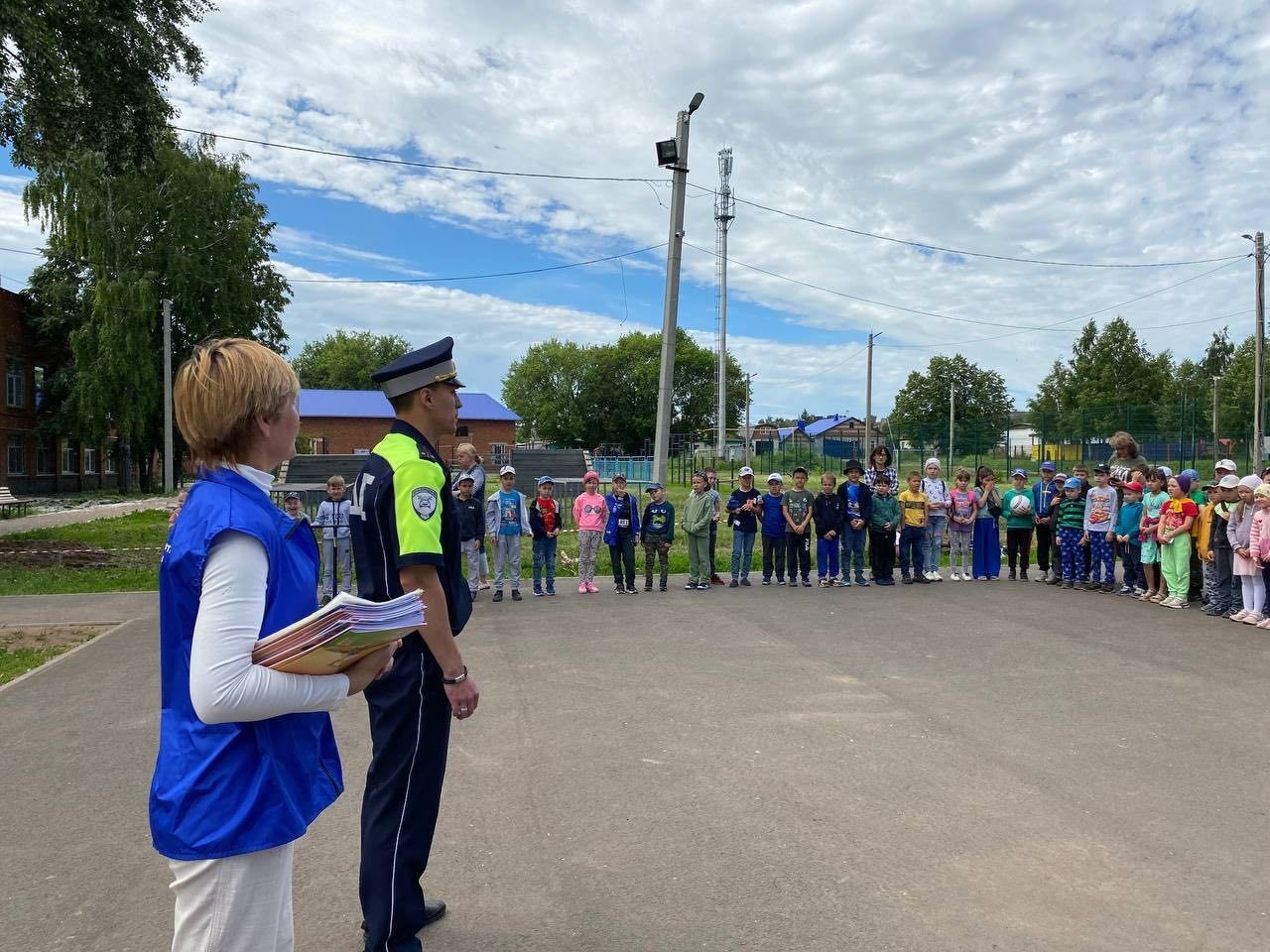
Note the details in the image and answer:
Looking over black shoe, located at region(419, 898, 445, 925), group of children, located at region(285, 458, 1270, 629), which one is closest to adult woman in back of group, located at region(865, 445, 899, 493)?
group of children, located at region(285, 458, 1270, 629)

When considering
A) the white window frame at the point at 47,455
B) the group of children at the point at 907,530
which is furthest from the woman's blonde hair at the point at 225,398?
the white window frame at the point at 47,455

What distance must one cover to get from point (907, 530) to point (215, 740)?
1281 cm

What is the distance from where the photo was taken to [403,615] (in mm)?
1994

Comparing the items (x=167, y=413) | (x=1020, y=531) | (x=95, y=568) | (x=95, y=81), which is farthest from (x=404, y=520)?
(x=167, y=413)

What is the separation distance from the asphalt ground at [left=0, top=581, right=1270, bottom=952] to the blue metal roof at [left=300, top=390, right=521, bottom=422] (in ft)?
207

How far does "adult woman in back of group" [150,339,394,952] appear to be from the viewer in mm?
1793

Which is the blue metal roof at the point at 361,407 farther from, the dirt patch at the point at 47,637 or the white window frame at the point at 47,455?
the dirt patch at the point at 47,637

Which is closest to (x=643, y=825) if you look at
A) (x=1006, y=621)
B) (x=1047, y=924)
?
(x=1047, y=924)

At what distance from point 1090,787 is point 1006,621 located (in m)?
5.35

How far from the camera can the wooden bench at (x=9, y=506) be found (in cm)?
2614

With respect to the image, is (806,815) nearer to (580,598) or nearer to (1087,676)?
(1087,676)

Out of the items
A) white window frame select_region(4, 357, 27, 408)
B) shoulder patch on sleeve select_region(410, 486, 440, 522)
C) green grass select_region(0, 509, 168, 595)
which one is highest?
white window frame select_region(4, 357, 27, 408)

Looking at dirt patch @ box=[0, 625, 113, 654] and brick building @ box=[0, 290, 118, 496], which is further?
brick building @ box=[0, 290, 118, 496]

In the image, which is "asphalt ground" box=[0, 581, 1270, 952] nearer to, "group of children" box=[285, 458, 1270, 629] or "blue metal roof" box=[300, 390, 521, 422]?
"group of children" box=[285, 458, 1270, 629]
